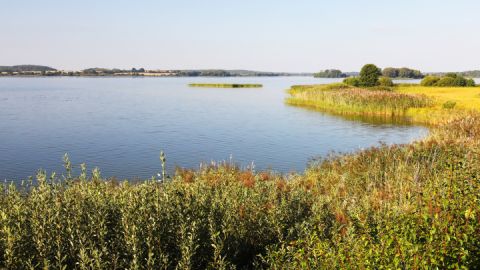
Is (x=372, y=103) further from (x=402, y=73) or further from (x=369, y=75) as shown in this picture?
(x=402, y=73)

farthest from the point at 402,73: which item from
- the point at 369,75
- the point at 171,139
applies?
the point at 171,139

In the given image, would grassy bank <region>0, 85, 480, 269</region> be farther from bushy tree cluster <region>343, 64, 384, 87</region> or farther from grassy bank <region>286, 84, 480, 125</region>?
bushy tree cluster <region>343, 64, 384, 87</region>

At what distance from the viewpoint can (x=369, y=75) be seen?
7331cm

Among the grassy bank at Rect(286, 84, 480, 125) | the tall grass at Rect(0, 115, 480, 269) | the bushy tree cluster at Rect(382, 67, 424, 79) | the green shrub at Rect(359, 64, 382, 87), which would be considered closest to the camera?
the tall grass at Rect(0, 115, 480, 269)

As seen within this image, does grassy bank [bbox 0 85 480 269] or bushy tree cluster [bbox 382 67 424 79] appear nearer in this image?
grassy bank [bbox 0 85 480 269]

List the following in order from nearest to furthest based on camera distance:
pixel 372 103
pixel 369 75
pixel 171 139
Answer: pixel 171 139
pixel 372 103
pixel 369 75

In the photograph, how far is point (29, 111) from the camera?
1969 inches

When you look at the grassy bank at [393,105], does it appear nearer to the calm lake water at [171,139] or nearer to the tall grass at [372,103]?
the tall grass at [372,103]

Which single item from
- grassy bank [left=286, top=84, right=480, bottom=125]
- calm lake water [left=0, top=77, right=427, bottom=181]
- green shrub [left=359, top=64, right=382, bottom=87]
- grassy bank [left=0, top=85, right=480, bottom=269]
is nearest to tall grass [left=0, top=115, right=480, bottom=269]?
grassy bank [left=0, top=85, right=480, bottom=269]

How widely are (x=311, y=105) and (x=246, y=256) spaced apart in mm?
52689

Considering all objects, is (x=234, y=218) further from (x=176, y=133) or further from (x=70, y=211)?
(x=176, y=133)

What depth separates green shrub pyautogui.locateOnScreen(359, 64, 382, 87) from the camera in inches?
2874

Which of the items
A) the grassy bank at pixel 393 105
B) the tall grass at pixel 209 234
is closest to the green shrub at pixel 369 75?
the grassy bank at pixel 393 105

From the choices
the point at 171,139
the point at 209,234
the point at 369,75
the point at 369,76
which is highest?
the point at 369,75
